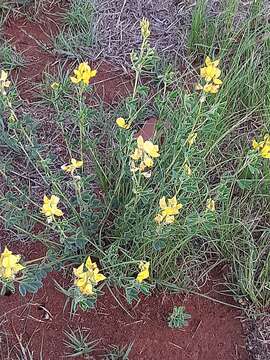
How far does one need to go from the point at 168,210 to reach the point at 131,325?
0.51 meters

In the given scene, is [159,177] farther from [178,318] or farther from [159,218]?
[178,318]

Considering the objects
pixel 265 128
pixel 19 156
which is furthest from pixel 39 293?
pixel 265 128

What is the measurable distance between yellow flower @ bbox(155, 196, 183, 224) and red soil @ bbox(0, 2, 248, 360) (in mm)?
418

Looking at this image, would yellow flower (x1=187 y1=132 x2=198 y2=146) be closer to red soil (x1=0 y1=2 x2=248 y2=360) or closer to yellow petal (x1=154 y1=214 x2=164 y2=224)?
yellow petal (x1=154 y1=214 x2=164 y2=224)

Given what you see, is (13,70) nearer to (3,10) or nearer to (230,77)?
(3,10)

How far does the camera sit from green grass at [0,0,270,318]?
1815mm

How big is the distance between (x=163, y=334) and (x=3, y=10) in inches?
61.5

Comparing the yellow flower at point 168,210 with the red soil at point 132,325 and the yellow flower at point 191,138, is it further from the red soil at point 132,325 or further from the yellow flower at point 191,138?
the red soil at point 132,325

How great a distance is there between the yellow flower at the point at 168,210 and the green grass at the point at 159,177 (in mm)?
72

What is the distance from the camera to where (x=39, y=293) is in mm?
2000

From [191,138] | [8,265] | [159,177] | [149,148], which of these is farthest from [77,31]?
[8,265]

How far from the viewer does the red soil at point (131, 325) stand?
75.6 inches

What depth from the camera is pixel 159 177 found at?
1.97m

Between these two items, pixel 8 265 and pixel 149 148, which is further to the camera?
pixel 149 148
